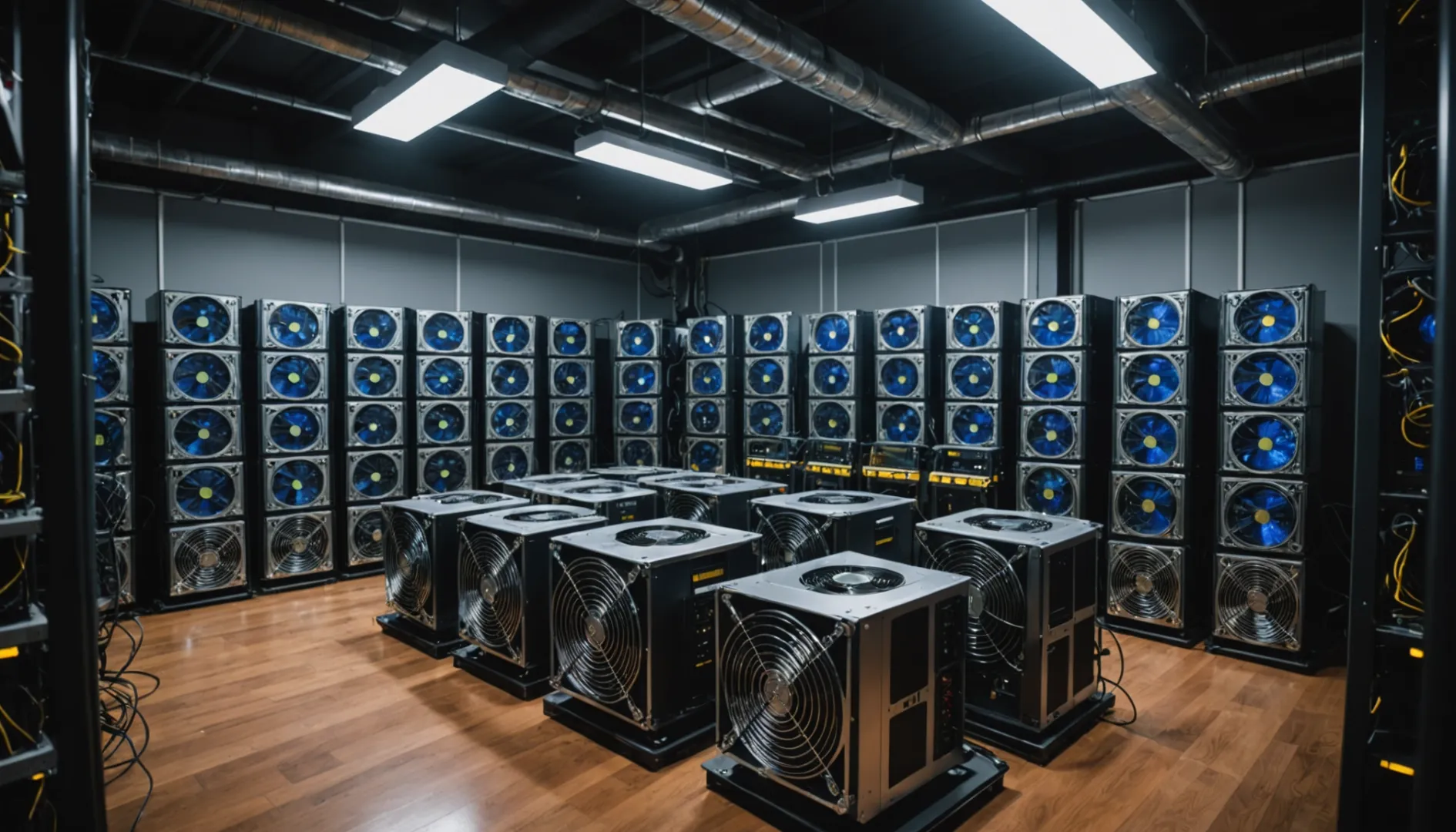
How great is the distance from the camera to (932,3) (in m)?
3.92

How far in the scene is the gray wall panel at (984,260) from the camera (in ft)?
20.6

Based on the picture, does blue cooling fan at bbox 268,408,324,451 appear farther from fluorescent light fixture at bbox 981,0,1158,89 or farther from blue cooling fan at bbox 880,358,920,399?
fluorescent light fixture at bbox 981,0,1158,89

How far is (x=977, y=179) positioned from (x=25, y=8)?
5.98m

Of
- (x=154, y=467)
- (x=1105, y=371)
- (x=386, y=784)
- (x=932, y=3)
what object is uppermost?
(x=932, y=3)

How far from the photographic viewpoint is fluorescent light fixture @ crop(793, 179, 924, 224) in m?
5.14

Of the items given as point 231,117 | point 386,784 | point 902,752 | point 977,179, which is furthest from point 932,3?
point 231,117

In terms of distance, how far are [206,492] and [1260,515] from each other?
6.79m

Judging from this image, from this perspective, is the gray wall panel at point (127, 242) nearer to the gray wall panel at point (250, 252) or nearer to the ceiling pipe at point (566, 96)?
the gray wall panel at point (250, 252)

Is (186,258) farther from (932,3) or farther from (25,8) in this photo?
(932,3)

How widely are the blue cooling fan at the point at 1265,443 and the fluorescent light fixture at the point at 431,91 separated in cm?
442

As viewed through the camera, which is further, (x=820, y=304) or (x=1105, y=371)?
(x=820, y=304)

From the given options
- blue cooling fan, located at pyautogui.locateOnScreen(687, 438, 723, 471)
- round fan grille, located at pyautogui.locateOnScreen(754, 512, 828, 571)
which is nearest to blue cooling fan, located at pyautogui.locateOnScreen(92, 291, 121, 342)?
round fan grille, located at pyautogui.locateOnScreen(754, 512, 828, 571)

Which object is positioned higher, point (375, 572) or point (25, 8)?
point (25, 8)

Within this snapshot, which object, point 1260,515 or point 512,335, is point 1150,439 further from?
point 512,335
